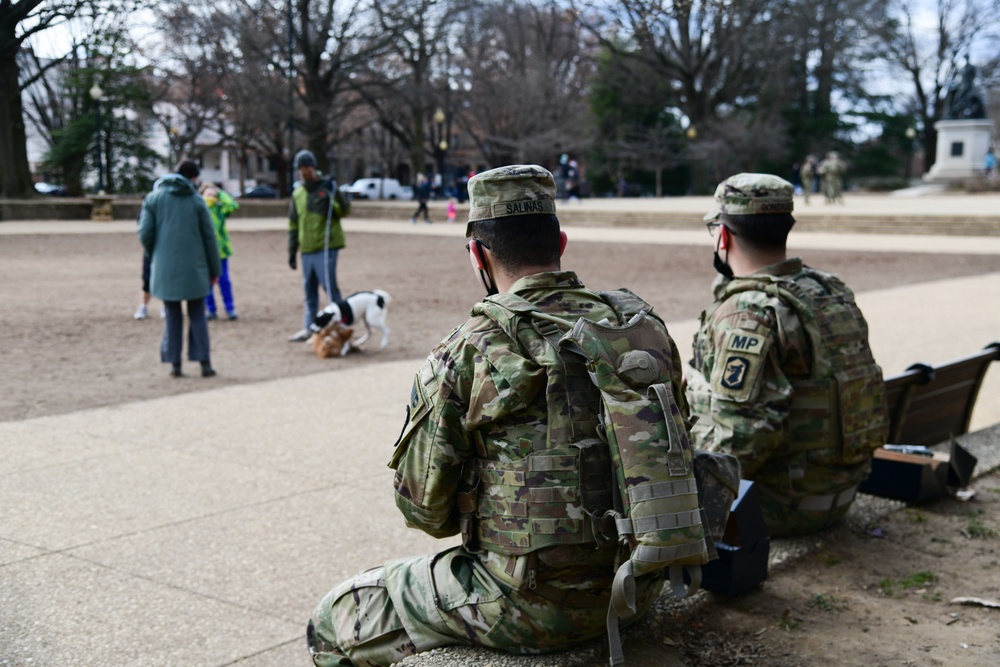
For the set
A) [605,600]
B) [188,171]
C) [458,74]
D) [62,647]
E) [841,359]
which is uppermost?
[458,74]

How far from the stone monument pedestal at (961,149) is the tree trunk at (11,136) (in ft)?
142

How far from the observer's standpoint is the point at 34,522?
199 inches

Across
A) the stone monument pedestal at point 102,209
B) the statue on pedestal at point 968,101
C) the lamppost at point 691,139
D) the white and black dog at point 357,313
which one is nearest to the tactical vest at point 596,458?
the white and black dog at point 357,313

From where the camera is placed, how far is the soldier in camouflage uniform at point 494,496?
8.62 ft

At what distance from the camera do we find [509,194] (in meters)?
2.74

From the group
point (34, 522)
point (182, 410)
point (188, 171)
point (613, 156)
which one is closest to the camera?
point (34, 522)

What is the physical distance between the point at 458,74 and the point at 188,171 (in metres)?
47.2

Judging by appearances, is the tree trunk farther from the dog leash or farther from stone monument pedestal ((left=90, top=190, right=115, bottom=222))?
stone monument pedestal ((left=90, top=190, right=115, bottom=222))

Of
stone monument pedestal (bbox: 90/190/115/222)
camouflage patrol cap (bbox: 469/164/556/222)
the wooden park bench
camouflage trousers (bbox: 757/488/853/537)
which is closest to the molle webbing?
camouflage patrol cap (bbox: 469/164/556/222)

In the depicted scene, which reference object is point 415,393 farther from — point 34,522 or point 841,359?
point 34,522

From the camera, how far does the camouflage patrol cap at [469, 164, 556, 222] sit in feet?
9.01

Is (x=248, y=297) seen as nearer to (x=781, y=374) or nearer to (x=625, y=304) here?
(x=781, y=374)

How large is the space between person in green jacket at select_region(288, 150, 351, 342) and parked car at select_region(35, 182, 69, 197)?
139 ft

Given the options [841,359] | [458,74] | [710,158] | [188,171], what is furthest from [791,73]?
[841,359]
